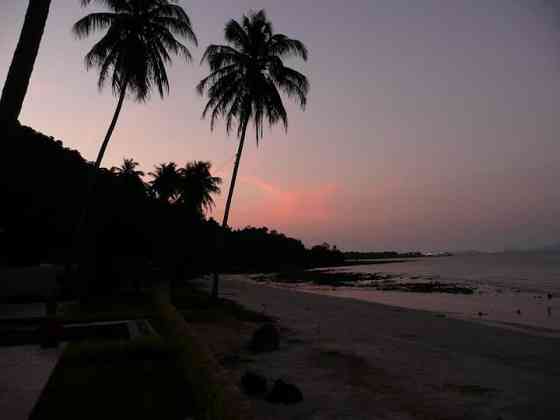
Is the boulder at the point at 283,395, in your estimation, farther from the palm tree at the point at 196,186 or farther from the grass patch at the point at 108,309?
the palm tree at the point at 196,186

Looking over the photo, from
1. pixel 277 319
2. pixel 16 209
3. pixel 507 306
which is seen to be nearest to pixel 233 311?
pixel 277 319

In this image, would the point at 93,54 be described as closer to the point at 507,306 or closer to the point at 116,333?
the point at 116,333

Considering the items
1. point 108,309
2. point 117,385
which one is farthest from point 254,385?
point 108,309

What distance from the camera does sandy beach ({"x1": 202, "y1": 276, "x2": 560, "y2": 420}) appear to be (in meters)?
9.45

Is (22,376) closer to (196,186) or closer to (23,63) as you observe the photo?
(23,63)

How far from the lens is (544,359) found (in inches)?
604

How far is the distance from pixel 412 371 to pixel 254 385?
5.53 m

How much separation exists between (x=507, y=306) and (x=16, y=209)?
3670cm

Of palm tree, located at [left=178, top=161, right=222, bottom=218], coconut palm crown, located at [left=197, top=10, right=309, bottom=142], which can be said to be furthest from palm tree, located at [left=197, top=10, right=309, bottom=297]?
palm tree, located at [left=178, top=161, right=222, bottom=218]

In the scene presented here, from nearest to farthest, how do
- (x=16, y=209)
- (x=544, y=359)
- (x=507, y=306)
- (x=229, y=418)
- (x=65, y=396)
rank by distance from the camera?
1. (x=229, y=418)
2. (x=65, y=396)
3. (x=544, y=359)
4. (x=16, y=209)
5. (x=507, y=306)

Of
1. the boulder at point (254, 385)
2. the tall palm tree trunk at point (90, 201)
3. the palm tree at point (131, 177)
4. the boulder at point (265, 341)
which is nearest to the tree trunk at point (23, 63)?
the boulder at point (254, 385)

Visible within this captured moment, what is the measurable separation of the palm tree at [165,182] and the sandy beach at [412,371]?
28.9m

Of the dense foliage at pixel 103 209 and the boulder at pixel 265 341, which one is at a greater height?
the dense foliage at pixel 103 209

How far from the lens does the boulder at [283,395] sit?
9.37 m
